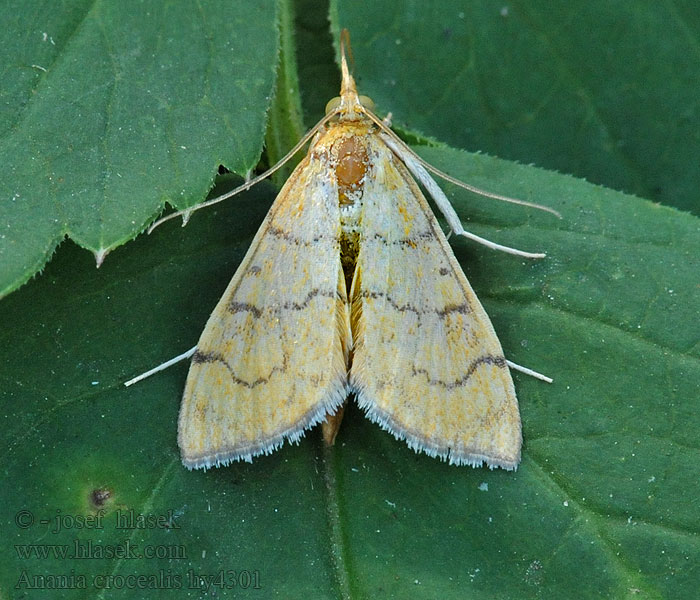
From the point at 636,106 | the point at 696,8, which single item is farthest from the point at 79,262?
the point at 696,8

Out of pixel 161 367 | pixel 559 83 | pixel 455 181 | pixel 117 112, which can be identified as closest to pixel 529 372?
pixel 455 181

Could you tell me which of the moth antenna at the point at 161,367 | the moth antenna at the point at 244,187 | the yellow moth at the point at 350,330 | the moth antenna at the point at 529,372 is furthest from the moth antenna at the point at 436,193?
the moth antenna at the point at 161,367

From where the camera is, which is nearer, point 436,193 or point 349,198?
point 349,198

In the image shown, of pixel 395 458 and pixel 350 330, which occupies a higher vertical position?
pixel 350 330

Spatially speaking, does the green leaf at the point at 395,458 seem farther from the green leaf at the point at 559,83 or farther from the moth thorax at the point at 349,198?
the green leaf at the point at 559,83

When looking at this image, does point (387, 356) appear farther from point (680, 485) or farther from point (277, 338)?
point (680, 485)

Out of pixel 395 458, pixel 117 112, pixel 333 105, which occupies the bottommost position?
pixel 395 458

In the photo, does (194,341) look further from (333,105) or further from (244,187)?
(333,105)
